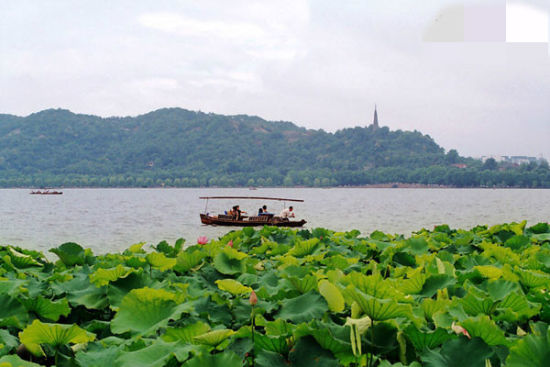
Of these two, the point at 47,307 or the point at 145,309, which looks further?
the point at 47,307

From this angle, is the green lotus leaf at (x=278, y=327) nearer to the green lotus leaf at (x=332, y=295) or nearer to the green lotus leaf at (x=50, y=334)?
the green lotus leaf at (x=332, y=295)

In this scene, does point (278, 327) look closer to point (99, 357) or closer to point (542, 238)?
point (99, 357)

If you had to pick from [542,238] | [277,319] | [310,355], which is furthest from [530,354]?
[542,238]

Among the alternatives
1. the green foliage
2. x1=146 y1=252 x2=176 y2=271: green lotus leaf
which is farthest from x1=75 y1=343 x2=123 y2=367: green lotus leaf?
x1=146 y1=252 x2=176 y2=271: green lotus leaf

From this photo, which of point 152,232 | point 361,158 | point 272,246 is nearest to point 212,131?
point 361,158

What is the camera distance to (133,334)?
207 cm

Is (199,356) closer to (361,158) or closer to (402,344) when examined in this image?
(402,344)

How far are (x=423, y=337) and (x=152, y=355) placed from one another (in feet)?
3.13

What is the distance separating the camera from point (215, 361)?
150 centimetres

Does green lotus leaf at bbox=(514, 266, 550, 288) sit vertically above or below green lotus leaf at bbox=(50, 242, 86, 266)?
above

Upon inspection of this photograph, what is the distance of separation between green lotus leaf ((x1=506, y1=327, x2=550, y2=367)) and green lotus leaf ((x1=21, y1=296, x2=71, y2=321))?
1.98 metres

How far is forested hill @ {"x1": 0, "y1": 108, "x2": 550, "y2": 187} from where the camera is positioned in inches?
6437

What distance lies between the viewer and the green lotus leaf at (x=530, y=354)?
1434mm

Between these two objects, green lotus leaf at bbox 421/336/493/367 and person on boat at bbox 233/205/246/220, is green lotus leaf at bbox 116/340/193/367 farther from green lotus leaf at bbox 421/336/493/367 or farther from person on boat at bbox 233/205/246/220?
person on boat at bbox 233/205/246/220
